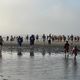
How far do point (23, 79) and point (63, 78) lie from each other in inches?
81.4

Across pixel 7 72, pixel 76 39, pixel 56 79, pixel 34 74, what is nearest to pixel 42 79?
pixel 56 79

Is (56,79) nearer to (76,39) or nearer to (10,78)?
(10,78)

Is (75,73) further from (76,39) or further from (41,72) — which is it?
(76,39)

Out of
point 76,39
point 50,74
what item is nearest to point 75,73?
point 50,74

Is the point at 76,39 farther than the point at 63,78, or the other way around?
the point at 76,39

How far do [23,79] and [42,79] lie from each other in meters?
0.94

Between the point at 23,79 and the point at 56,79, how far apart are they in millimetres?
1646

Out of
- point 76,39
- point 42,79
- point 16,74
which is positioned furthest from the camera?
point 76,39

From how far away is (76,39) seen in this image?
80.9 meters

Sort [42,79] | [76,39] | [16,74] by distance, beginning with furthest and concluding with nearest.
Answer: [76,39]
[16,74]
[42,79]

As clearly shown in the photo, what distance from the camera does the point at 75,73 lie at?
74.4 feet

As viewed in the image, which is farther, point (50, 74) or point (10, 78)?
point (50, 74)

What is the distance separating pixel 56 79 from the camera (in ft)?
65.4

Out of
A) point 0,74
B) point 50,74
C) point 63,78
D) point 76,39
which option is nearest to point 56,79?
point 63,78
